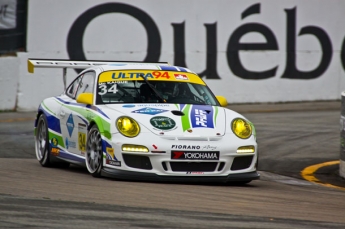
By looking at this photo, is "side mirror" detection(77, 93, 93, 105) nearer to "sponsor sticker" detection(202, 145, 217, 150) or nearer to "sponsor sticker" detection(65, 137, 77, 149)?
"sponsor sticker" detection(65, 137, 77, 149)

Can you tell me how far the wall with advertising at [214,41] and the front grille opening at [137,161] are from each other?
36.1 feet

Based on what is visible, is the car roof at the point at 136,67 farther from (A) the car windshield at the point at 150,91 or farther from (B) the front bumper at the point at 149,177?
(B) the front bumper at the point at 149,177

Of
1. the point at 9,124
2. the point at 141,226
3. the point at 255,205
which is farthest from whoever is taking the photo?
the point at 9,124

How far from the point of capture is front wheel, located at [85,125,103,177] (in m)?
9.57

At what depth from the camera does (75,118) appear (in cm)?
1045

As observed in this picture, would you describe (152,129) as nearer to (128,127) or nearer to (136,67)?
(128,127)

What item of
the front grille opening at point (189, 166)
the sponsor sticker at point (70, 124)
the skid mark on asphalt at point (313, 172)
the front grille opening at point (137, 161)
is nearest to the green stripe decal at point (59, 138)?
the sponsor sticker at point (70, 124)

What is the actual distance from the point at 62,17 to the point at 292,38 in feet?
19.7

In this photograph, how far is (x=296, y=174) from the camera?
39.5ft

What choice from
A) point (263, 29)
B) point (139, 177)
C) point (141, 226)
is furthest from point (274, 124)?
point (141, 226)

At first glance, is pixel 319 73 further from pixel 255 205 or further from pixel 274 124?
pixel 255 205

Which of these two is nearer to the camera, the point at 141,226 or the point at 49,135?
the point at 141,226

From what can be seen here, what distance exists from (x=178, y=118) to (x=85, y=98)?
4.01ft

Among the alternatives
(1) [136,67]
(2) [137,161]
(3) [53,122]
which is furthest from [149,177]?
(3) [53,122]
